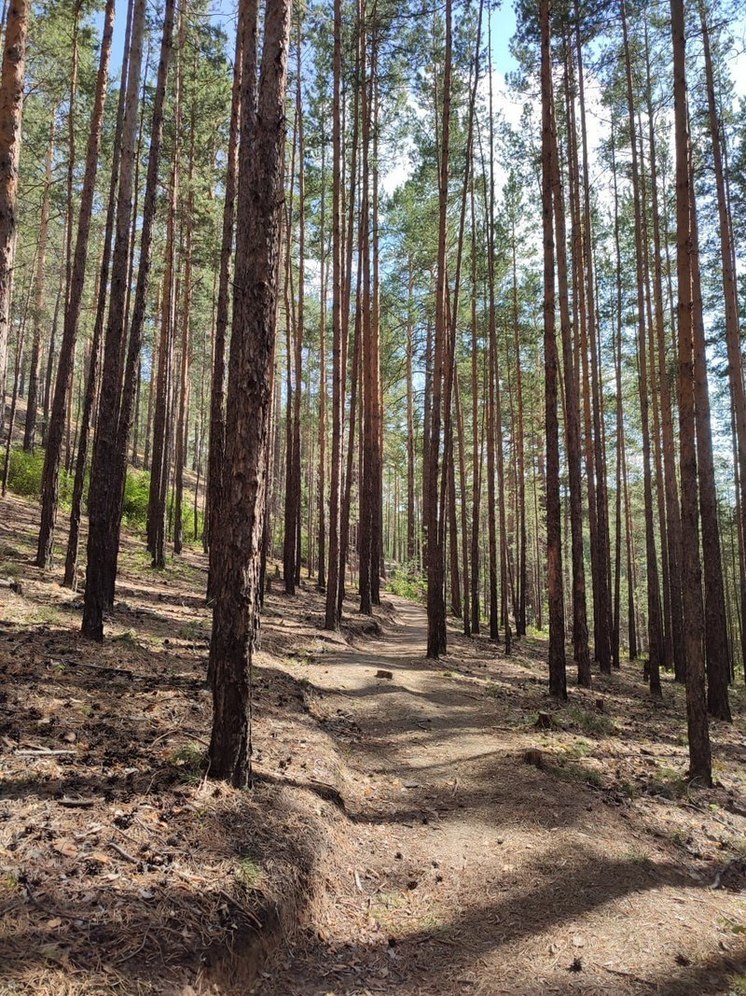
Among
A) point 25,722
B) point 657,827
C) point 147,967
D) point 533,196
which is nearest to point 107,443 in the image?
point 25,722

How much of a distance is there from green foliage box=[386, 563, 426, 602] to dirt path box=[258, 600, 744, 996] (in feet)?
47.4

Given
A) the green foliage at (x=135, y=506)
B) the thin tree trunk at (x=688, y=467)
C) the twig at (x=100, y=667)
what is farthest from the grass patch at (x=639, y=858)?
the green foliage at (x=135, y=506)

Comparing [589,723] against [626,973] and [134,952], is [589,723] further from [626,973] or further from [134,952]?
[134,952]

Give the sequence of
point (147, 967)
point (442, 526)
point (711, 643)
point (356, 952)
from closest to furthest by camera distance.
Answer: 1. point (147, 967)
2. point (356, 952)
3. point (711, 643)
4. point (442, 526)

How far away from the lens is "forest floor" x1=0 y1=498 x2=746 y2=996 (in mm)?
2854

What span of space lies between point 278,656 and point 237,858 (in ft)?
18.7

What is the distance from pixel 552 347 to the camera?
948 cm

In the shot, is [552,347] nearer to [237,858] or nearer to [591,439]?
[591,439]

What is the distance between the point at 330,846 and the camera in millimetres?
4035

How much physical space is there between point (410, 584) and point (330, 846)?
19.1 m

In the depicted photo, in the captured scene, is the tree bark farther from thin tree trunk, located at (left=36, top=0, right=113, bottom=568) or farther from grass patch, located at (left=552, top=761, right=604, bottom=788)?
thin tree trunk, located at (left=36, top=0, right=113, bottom=568)

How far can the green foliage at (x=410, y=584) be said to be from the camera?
848 inches

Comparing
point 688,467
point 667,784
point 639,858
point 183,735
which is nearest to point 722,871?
point 639,858

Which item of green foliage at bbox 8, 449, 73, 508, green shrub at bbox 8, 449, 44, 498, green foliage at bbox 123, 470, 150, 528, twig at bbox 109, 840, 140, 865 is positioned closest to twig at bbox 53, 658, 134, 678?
twig at bbox 109, 840, 140, 865
